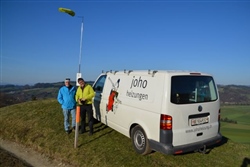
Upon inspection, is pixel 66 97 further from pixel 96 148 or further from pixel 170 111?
pixel 170 111

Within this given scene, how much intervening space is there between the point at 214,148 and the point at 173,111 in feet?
10.4

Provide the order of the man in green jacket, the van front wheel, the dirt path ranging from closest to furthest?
the van front wheel, the dirt path, the man in green jacket

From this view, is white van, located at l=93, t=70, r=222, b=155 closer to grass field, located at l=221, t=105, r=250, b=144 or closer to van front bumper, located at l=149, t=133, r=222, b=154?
van front bumper, located at l=149, t=133, r=222, b=154

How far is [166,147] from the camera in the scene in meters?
4.75

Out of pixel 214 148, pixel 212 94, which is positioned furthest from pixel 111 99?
pixel 214 148

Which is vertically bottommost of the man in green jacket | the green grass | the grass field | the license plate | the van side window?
the grass field

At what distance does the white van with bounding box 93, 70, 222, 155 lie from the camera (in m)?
4.81

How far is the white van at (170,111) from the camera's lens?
189 inches

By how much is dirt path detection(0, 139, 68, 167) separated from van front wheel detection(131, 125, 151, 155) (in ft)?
6.93

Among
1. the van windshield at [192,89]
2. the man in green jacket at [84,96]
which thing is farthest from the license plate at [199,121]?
the man in green jacket at [84,96]

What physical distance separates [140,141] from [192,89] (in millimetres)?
1926

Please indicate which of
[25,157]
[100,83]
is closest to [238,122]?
[100,83]

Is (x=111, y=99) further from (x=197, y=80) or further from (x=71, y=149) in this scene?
(x=197, y=80)

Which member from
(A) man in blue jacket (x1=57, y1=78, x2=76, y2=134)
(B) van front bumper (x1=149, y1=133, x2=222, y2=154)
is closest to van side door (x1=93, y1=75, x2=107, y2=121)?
(A) man in blue jacket (x1=57, y1=78, x2=76, y2=134)
